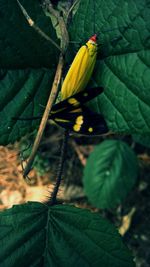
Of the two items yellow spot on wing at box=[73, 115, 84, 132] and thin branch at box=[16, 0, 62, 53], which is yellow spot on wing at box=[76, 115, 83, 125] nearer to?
yellow spot on wing at box=[73, 115, 84, 132]

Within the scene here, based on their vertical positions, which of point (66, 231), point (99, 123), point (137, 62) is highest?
point (137, 62)

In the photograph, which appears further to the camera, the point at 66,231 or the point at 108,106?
the point at 66,231

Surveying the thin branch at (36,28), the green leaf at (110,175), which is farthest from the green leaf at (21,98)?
the green leaf at (110,175)

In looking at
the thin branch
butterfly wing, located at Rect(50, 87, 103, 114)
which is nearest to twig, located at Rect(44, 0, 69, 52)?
the thin branch

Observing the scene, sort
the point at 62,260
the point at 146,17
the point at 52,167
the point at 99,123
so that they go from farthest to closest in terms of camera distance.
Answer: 1. the point at 52,167
2. the point at 62,260
3. the point at 99,123
4. the point at 146,17

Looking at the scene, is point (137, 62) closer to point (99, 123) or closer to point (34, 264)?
point (99, 123)

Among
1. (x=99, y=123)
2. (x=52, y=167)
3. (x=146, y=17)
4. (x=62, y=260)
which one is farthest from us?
(x=52, y=167)

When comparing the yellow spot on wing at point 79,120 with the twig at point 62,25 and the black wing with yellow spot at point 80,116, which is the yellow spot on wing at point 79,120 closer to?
the black wing with yellow spot at point 80,116

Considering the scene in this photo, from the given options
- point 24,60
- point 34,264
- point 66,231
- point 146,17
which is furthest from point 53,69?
point 34,264
